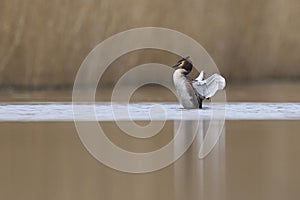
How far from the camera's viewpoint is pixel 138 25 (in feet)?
7.84

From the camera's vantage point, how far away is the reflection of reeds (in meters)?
2.31

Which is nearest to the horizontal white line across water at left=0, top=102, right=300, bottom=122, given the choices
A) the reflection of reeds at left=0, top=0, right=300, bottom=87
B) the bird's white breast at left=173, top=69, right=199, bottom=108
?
the bird's white breast at left=173, top=69, right=199, bottom=108

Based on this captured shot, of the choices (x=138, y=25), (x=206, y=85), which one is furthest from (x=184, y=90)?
(x=138, y=25)

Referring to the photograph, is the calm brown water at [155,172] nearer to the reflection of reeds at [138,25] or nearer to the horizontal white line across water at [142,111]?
the horizontal white line across water at [142,111]

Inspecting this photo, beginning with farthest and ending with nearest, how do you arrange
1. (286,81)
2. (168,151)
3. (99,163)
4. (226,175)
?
1. (286,81)
2. (168,151)
3. (99,163)
4. (226,175)

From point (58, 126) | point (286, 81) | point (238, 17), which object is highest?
point (238, 17)

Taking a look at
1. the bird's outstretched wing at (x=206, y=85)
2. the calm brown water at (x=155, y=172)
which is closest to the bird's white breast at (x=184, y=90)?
the bird's outstretched wing at (x=206, y=85)

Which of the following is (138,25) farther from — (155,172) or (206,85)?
(155,172)

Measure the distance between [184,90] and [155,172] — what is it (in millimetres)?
585

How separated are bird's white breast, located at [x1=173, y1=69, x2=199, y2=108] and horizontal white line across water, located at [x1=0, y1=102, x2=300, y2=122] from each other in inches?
0.7

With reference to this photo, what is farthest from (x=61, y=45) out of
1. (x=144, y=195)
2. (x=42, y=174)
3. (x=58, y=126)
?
(x=144, y=195)

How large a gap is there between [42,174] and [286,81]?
1345 millimetres

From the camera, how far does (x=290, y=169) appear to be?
1.15m

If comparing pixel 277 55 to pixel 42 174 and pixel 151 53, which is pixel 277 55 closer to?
pixel 151 53
